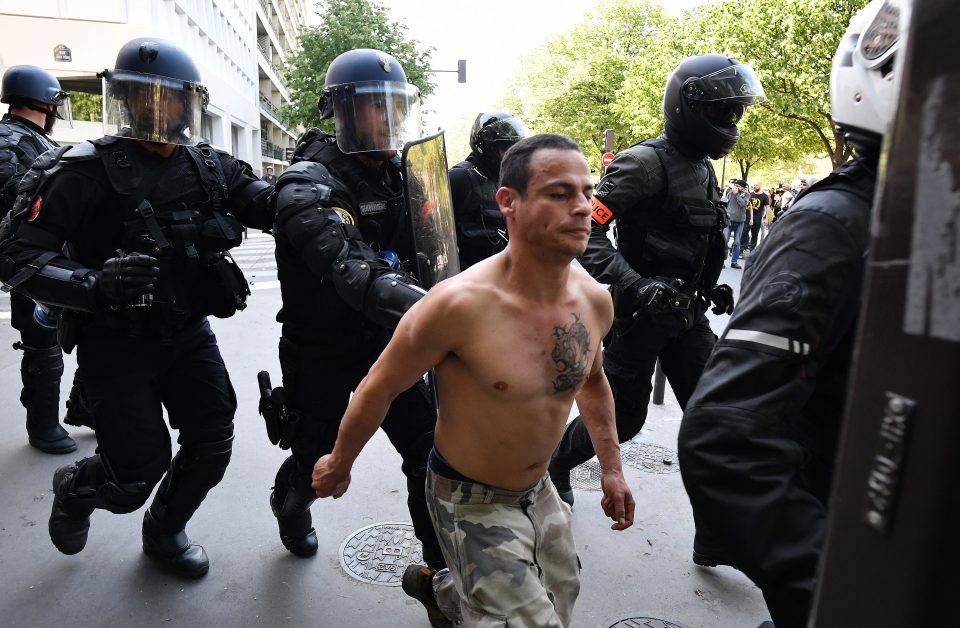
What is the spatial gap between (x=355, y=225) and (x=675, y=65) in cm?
2522

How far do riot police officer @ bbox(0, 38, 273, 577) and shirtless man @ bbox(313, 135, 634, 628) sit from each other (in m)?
1.29

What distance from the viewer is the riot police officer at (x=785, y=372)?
1353 millimetres

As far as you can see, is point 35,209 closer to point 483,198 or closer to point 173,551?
point 173,551

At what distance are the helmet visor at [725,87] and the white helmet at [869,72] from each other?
79.1 inches

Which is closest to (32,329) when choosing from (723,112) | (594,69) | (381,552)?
(381,552)

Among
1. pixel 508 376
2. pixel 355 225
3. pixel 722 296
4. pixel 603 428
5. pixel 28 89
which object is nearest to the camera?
pixel 508 376

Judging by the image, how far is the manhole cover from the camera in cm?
340

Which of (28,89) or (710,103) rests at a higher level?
(28,89)

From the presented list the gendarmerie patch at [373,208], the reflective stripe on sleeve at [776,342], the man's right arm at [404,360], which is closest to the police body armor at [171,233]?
the gendarmerie patch at [373,208]

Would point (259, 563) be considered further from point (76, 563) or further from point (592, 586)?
point (592, 586)

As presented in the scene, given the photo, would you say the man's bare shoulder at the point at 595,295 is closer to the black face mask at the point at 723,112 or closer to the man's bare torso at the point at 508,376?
the man's bare torso at the point at 508,376

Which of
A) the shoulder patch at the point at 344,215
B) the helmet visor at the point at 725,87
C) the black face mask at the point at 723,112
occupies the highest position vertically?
the helmet visor at the point at 725,87

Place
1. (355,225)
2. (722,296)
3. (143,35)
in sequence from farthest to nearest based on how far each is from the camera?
(143,35)
(722,296)
(355,225)

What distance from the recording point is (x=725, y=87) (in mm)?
3631
